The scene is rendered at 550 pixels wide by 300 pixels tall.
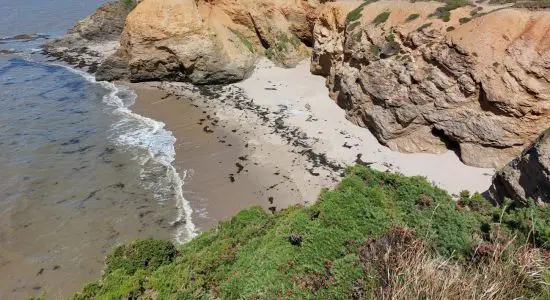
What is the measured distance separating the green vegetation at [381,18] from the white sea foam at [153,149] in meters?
13.0

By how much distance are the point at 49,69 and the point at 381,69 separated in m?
26.4

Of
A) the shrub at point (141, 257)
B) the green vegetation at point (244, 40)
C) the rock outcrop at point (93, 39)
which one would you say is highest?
the green vegetation at point (244, 40)

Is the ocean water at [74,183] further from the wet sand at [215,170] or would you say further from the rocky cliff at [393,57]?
the rocky cliff at [393,57]

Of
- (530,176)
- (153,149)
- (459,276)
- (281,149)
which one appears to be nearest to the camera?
(459,276)

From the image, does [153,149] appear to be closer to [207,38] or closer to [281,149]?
[281,149]

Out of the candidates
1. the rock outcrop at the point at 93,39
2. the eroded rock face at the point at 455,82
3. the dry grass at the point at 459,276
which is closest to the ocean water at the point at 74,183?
the rock outcrop at the point at 93,39

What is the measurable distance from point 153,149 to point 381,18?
47.0 ft

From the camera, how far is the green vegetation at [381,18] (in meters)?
21.9

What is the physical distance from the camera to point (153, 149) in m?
20.0

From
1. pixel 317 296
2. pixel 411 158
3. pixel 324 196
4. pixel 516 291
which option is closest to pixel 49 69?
pixel 411 158

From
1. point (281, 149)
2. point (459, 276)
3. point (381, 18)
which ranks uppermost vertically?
point (381, 18)

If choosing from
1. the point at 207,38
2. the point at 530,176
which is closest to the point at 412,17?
the point at 530,176

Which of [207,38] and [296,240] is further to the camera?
[207,38]

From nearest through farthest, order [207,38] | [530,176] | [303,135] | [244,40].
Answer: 1. [530,176]
2. [303,135]
3. [207,38]
4. [244,40]
